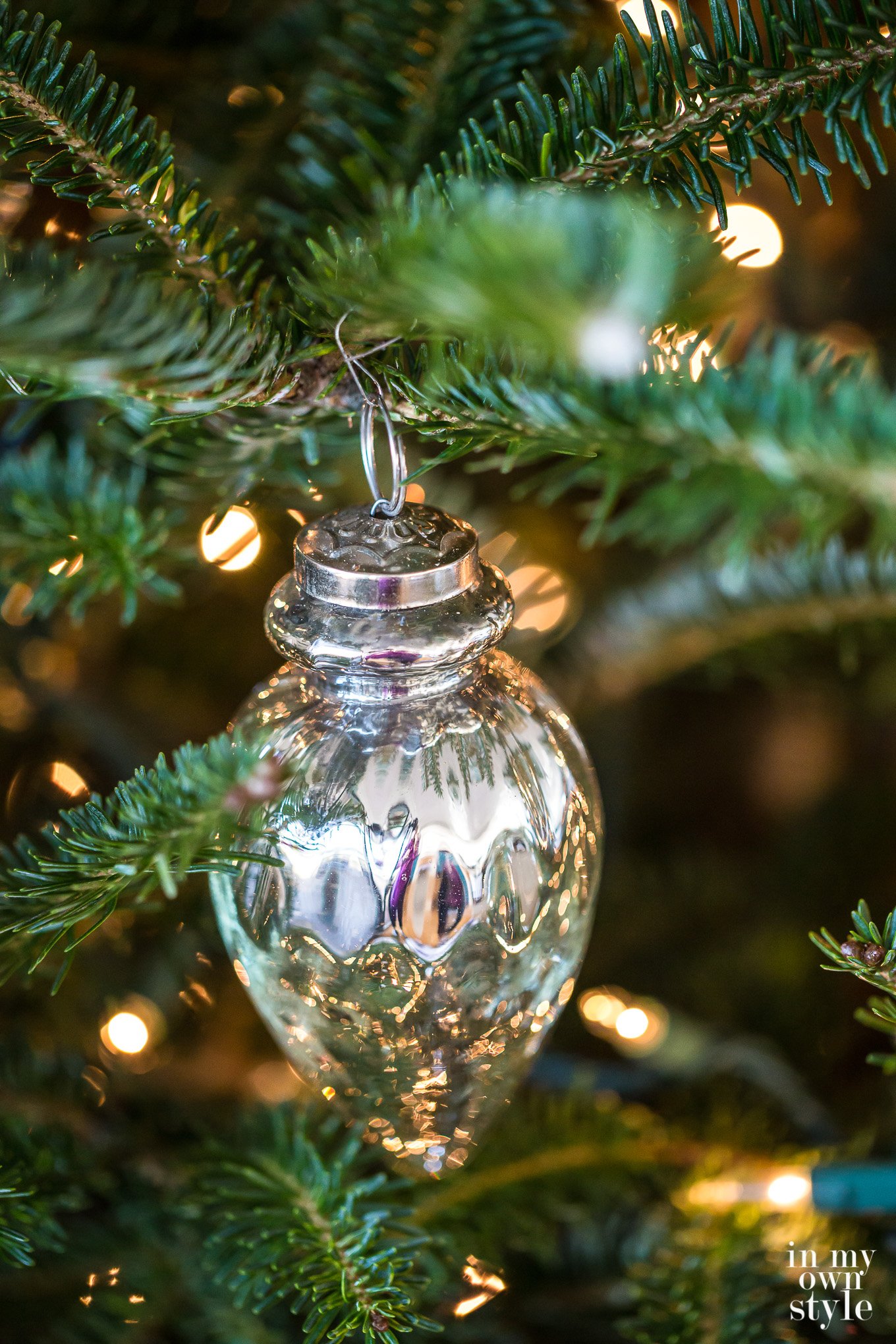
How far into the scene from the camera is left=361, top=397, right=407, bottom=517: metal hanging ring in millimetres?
332

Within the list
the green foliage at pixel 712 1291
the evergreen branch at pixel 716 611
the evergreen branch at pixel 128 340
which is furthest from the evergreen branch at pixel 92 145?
the green foliage at pixel 712 1291

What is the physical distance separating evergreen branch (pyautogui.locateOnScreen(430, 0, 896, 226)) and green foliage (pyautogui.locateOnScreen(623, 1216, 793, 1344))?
39 cm

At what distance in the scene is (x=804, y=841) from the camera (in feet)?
2.23

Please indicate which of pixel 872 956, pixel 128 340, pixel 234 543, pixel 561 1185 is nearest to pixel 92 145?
pixel 128 340

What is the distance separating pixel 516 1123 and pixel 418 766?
25 cm

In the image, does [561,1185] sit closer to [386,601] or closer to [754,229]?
[386,601]

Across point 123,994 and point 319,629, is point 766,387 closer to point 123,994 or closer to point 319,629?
point 319,629

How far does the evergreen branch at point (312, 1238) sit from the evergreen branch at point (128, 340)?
0.27 metres

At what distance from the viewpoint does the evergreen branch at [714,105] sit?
29 cm

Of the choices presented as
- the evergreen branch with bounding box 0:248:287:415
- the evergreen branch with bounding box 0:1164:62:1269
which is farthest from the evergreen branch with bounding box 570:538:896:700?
the evergreen branch with bounding box 0:1164:62:1269

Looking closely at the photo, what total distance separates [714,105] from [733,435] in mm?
144

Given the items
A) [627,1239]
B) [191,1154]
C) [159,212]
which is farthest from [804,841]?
[159,212]

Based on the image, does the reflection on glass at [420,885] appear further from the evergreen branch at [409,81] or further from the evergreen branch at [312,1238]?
the evergreen branch at [409,81]

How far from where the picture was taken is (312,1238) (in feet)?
1.19
